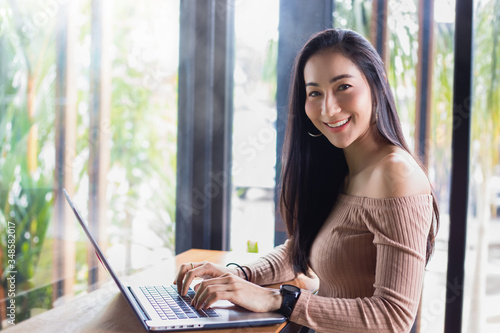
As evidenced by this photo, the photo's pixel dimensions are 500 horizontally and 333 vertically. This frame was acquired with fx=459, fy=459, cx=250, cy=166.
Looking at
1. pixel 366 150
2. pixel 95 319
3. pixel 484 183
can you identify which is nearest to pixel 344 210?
pixel 366 150

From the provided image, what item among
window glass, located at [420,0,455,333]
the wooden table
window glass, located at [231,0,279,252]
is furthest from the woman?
window glass, located at [231,0,279,252]

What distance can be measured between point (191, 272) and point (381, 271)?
52 cm

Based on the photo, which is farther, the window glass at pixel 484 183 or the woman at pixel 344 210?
the window glass at pixel 484 183

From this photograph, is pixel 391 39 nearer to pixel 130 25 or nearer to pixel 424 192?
pixel 424 192

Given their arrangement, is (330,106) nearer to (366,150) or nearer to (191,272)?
(366,150)

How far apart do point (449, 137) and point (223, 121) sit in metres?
1.05

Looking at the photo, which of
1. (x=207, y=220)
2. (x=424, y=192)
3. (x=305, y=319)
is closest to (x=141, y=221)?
(x=207, y=220)

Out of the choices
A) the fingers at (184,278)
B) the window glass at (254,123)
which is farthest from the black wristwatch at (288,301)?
the window glass at (254,123)

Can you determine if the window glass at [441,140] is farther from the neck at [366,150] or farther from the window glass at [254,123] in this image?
the window glass at [254,123]

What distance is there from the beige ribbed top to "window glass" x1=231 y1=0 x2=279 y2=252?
3.39 ft

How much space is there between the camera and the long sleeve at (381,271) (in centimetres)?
106

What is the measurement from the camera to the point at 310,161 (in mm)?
1547

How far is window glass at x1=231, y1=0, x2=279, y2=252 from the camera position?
2246 millimetres

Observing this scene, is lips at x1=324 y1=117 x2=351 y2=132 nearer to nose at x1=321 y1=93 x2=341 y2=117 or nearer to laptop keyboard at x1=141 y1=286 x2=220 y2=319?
nose at x1=321 y1=93 x2=341 y2=117
